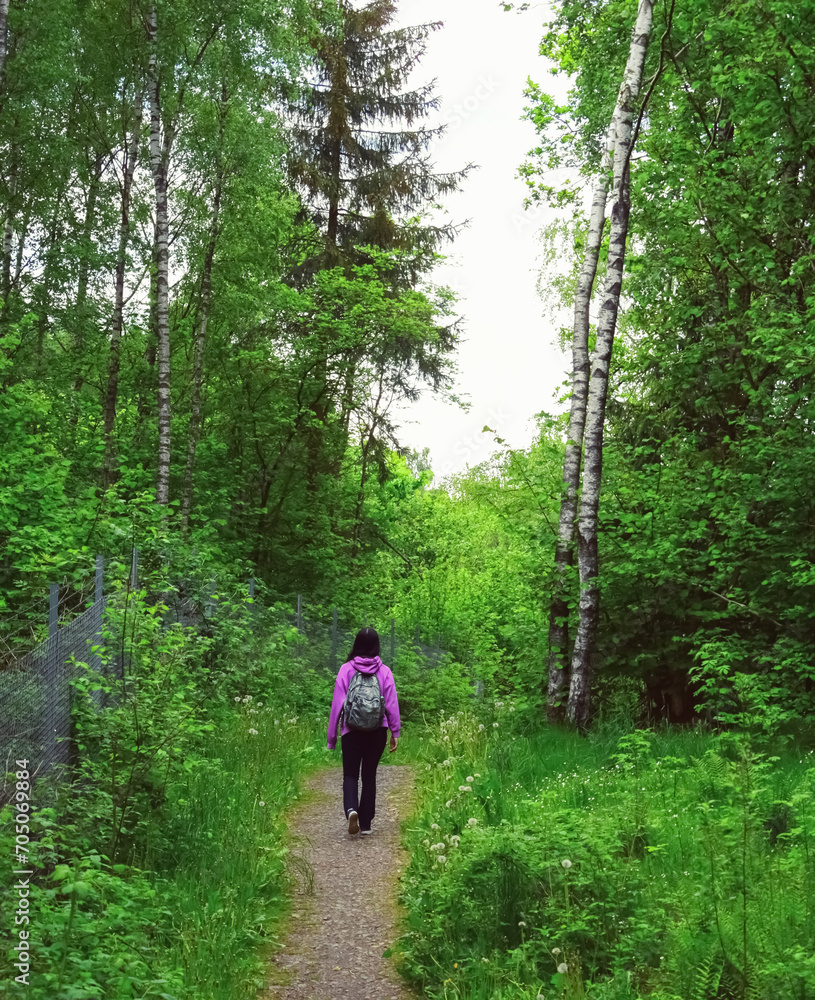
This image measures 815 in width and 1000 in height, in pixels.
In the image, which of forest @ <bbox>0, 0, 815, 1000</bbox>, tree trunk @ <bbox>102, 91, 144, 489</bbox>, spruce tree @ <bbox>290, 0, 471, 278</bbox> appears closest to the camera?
forest @ <bbox>0, 0, 815, 1000</bbox>

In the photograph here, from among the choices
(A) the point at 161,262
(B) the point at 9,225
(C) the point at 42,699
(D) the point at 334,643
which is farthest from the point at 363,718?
(B) the point at 9,225

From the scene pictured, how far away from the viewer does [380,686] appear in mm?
7586

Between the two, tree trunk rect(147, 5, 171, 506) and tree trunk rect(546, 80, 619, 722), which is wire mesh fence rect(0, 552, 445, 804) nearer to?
tree trunk rect(546, 80, 619, 722)

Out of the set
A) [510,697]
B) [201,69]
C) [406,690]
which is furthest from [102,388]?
[510,697]

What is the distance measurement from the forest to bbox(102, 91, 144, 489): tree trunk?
177 mm

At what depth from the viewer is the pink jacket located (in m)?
7.50

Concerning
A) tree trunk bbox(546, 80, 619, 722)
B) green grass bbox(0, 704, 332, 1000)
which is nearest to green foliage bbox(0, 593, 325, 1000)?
green grass bbox(0, 704, 332, 1000)

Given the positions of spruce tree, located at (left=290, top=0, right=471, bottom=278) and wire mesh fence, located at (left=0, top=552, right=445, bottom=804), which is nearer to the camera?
wire mesh fence, located at (left=0, top=552, right=445, bottom=804)

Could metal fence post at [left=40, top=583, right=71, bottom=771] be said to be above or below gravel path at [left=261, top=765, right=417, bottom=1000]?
above

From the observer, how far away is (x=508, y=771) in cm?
812

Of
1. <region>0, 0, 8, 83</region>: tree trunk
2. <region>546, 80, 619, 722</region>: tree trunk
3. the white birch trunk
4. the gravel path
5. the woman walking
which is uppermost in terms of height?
<region>0, 0, 8, 83</region>: tree trunk

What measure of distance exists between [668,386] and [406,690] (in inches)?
371

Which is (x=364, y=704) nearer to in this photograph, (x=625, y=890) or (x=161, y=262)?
(x=625, y=890)

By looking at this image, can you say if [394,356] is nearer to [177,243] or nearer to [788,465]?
[177,243]
